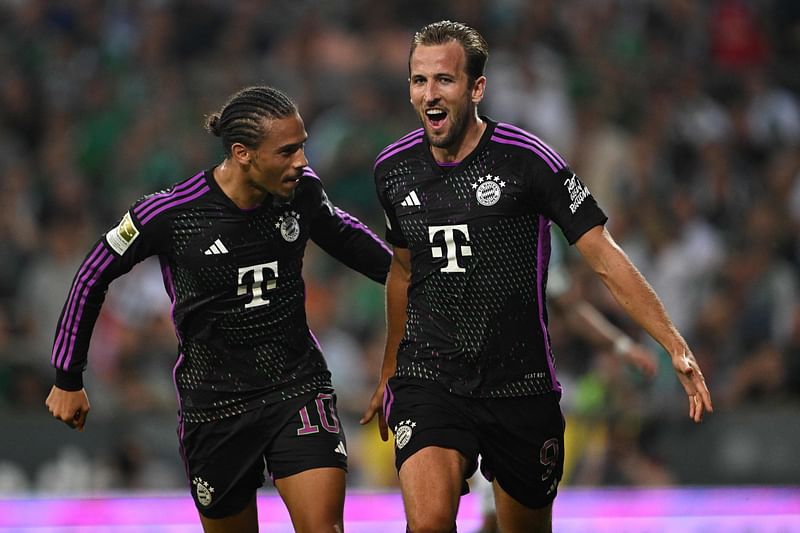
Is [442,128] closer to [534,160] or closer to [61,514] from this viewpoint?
[534,160]

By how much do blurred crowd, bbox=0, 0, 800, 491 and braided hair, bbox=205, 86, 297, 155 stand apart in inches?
183

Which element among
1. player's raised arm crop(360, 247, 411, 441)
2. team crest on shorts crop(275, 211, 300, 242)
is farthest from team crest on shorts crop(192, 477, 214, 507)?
team crest on shorts crop(275, 211, 300, 242)

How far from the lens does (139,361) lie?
10938 mm

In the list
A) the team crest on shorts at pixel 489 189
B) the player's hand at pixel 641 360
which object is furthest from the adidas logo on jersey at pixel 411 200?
the player's hand at pixel 641 360

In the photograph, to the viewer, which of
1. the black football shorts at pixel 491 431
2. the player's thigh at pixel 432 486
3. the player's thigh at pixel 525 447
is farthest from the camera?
the player's thigh at pixel 525 447

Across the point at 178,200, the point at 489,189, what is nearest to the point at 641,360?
the point at 489,189

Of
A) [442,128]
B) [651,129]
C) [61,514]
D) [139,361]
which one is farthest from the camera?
[651,129]

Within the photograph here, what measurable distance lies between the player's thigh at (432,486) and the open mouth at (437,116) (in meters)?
1.27

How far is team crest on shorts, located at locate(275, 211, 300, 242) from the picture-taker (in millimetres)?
6199

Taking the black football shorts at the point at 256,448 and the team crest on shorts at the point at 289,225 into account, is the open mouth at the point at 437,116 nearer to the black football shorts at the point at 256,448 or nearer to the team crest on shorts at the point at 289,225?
the team crest on shorts at the point at 289,225

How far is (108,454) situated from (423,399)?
191 inches

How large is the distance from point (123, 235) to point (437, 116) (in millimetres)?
1365

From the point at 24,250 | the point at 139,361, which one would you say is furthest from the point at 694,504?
the point at 24,250

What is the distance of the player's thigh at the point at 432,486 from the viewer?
568cm
